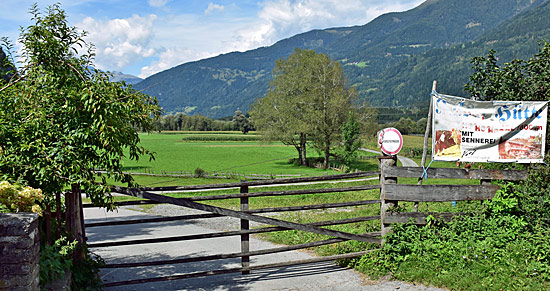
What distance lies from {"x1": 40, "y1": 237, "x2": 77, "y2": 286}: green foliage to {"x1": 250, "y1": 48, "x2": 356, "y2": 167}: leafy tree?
1843 inches

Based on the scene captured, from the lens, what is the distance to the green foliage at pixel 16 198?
4934 millimetres

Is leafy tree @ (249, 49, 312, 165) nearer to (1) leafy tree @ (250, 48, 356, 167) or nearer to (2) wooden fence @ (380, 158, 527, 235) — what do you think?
(1) leafy tree @ (250, 48, 356, 167)

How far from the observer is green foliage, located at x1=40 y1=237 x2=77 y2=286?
5104mm

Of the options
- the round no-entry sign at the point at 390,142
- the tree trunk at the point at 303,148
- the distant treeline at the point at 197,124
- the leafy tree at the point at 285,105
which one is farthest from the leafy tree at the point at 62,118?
the distant treeline at the point at 197,124

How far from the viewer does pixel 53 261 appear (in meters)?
5.39

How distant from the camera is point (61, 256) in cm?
568

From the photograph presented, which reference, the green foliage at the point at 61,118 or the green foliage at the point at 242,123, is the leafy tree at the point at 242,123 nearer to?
the green foliage at the point at 242,123

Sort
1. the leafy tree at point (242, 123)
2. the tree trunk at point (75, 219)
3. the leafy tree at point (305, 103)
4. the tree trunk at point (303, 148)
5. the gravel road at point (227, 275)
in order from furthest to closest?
the leafy tree at point (242, 123) → the tree trunk at point (303, 148) → the leafy tree at point (305, 103) → the gravel road at point (227, 275) → the tree trunk at point (75, 219)

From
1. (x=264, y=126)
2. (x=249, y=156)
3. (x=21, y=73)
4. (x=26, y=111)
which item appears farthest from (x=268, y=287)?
(x=249, y=156)

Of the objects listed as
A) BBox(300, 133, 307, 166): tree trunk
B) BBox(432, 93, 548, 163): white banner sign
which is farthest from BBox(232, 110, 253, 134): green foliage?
BBox(432, 93, 548, 163): white banner sign

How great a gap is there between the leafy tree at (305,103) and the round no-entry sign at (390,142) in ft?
144

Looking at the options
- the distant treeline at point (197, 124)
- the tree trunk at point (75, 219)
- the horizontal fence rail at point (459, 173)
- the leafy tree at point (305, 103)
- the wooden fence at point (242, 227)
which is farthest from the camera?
the distant treeline at point (197, 124)

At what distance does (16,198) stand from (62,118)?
1386 millimetres

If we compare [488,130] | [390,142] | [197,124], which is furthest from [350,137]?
[197,124]
